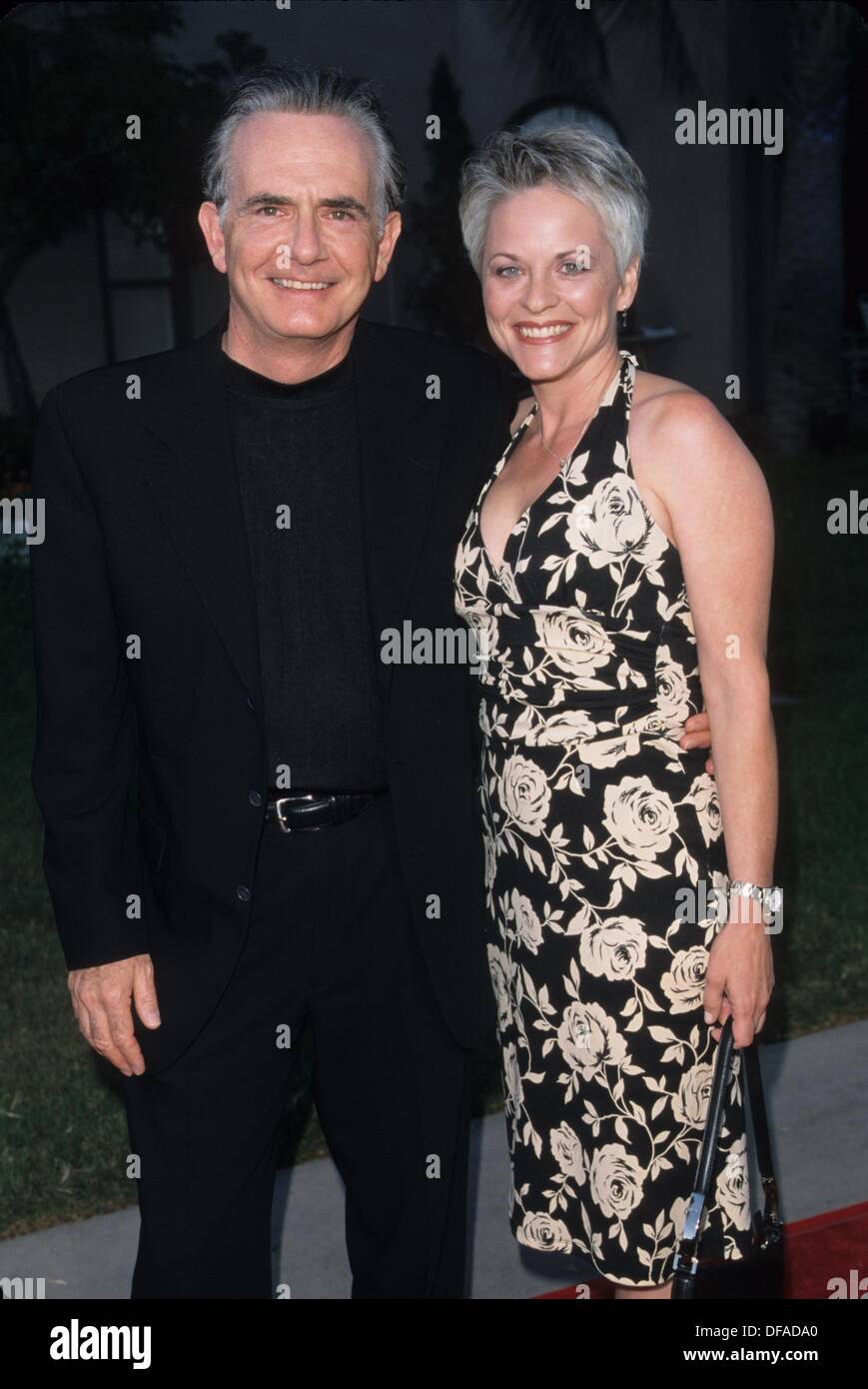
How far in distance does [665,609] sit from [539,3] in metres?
15.2

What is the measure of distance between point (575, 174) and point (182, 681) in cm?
113

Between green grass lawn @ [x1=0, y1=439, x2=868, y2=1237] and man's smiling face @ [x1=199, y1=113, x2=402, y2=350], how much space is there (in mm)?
2587

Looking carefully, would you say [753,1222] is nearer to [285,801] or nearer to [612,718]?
[612,718]

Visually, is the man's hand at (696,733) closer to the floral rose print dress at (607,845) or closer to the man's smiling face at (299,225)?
the floral rose print dress at (607,845)

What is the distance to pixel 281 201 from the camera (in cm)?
281

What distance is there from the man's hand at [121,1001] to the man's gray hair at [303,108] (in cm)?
135

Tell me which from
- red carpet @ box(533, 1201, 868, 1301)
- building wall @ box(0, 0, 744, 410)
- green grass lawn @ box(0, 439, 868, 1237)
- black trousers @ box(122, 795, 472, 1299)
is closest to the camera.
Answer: black trousers @ box(122, 795, 472, 1299)

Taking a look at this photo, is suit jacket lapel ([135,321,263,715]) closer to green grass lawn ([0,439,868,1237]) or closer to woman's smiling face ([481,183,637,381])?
woman's smiling face ([481,183,637,381])

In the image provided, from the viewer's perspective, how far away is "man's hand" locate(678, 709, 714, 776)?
2953mm

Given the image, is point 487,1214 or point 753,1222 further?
point 487,1214

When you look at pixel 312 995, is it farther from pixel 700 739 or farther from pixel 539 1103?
pixel 700 739

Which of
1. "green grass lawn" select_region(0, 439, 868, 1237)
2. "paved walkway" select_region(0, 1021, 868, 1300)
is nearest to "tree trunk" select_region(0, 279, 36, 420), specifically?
"green grass lawn" select_region(0, 439, 868, 1237)

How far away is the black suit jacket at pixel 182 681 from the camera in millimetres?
2789

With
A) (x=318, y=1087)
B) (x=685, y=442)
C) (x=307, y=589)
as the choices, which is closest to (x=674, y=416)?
(x=685, y=442)
